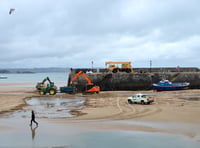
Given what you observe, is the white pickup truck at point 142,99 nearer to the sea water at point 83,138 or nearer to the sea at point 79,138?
the sea at point 79,138

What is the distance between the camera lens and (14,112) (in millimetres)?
24500

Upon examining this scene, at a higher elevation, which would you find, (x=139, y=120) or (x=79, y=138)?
(x=139, y=120)

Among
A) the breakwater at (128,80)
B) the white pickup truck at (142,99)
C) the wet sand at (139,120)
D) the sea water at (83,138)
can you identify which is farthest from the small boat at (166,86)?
the sea water at (83,138)

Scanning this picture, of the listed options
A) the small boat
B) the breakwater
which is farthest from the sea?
the breakwater

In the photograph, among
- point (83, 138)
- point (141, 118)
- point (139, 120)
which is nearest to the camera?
point (83, 138)

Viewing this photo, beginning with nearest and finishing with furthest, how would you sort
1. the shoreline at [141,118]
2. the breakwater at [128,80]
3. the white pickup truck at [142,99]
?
the shoreline at [141,118]
the white pickup truck at [142,99]
the breakwater at [128,80]

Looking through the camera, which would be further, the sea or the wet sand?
the wet sand

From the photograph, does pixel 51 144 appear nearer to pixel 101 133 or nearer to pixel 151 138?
pixel 101 133

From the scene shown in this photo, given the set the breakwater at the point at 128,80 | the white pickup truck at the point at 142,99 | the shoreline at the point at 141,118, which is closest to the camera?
the shoreline at the point at 141,118

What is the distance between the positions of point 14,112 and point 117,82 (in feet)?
75.1

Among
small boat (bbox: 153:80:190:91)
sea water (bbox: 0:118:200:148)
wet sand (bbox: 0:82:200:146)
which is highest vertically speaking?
small boat (bbox: 153:80:190:91)

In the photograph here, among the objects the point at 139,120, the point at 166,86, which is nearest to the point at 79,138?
the point at 139,120

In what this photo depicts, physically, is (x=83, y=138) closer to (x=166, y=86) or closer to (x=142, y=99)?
(x=142, y=99)

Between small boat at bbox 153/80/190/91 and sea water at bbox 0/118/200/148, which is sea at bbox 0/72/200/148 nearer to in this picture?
sea water at bbox 0/118/200/148
